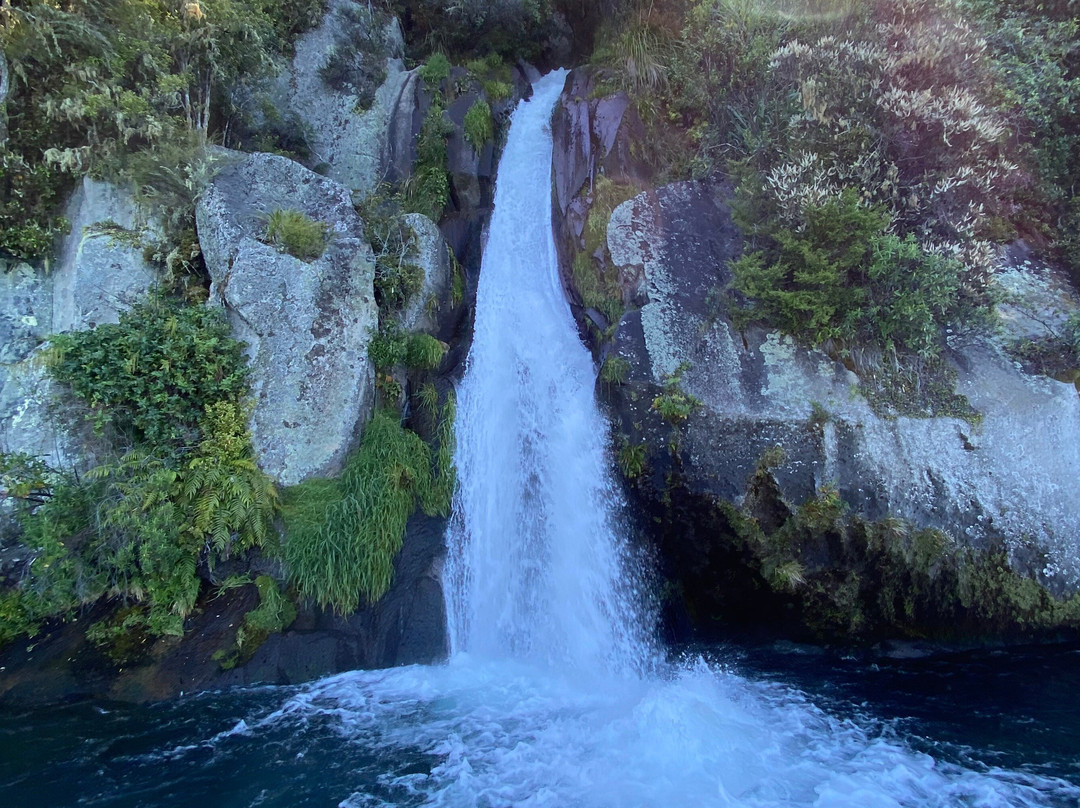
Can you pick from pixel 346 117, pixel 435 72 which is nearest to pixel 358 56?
pixel 346 117

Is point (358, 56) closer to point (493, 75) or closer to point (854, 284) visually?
point (493, 75)

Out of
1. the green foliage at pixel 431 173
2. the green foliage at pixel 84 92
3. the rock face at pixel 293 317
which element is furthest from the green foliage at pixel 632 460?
the green foliage at pixel 84 92

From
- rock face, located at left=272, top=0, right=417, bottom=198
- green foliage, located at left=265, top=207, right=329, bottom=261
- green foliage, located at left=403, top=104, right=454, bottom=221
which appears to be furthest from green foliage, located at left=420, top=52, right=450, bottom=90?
green foliage, located at left=265, top=207, right=329, bottom=261

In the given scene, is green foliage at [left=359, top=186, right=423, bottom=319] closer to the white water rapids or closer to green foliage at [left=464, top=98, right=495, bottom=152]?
the white water rapids

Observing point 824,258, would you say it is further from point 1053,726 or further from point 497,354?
point 1053,726

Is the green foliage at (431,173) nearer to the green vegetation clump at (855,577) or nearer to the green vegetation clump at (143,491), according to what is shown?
the green vegetation clump at (143,491)

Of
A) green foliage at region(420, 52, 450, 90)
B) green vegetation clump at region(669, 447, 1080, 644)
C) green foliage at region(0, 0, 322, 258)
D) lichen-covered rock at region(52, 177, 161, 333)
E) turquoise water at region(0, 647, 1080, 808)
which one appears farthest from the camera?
green foliage at region(420, 52, 450, 90)

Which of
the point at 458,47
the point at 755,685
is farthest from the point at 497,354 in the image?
the point at 458,47
